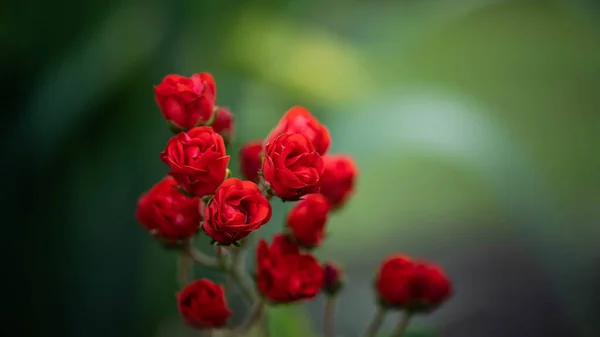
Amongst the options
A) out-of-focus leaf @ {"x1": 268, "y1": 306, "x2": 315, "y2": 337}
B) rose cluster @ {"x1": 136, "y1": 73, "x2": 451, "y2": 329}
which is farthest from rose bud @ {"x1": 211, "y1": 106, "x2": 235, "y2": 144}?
out-of-focus leaf @ {"x1": 268, "y1": 306, "x2": 315, "y2": 337}

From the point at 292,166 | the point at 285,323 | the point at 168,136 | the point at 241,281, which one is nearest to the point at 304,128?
the point at 292,166

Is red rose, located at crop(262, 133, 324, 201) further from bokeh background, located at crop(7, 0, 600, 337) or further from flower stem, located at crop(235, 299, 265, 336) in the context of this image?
bokeh background, located at crop(7, 0, 600, 337)

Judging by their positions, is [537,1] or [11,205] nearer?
[11,205]

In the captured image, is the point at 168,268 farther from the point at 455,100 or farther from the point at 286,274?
the point at 286,274

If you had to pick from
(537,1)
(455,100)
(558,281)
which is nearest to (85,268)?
(455,100)

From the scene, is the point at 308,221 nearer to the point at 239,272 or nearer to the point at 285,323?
the point at 239,272
